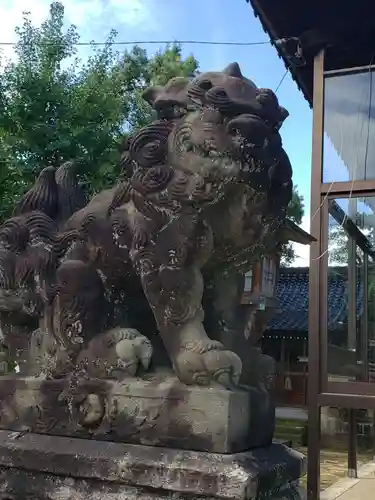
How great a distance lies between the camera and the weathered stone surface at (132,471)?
172 cm

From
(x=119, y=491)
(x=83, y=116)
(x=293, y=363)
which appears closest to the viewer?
(x=119, y=491)

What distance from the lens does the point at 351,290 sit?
6.31m

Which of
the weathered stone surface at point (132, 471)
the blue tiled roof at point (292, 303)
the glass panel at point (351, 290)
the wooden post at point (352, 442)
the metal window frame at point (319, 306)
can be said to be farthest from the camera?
the blue tiled roof at point (292, 303)

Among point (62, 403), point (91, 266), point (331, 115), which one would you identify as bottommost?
point (62, 403)

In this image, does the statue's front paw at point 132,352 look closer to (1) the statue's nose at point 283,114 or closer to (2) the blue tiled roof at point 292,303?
(1) the statue's nose at point 283,114

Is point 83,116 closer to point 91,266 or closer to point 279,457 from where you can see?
point 91,266

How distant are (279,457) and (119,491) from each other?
21.0 inches

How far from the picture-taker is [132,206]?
2113 millimetres

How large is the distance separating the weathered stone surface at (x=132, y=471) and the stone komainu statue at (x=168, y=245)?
24 cm

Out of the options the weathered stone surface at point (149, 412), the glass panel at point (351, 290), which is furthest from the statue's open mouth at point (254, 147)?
the glass panel at point (351, 290)

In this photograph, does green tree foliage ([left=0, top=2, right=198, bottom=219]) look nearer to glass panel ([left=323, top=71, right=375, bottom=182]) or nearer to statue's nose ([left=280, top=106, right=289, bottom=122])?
glass panel ([left=323, top=71, right=375, bottom=182])

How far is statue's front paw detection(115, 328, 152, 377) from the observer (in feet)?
6.47

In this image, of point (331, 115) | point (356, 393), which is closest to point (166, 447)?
point (356, 393)

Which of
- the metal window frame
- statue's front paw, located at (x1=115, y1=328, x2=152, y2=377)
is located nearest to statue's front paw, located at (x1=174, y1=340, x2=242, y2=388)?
statue's front paw, located at (x1=115, y1=328, x2=152, y2=377)
